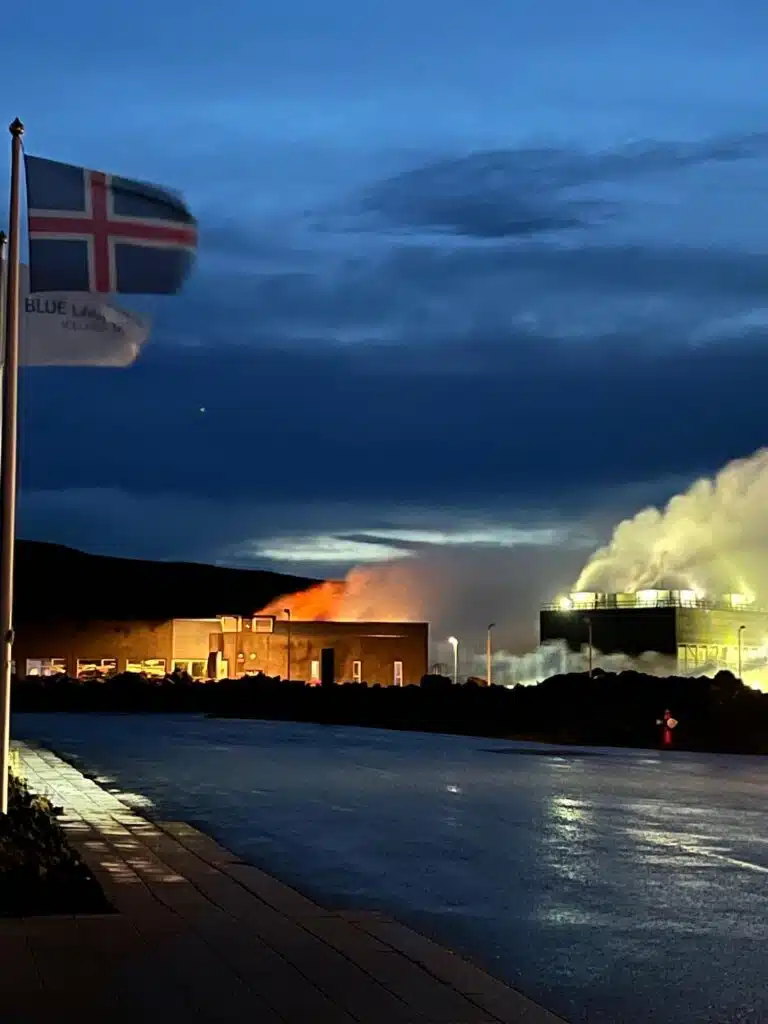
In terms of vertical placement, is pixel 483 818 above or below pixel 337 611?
below

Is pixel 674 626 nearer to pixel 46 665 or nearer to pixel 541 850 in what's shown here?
pixel 46 665

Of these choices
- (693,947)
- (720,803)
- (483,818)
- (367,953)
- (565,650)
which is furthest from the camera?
(565,650)

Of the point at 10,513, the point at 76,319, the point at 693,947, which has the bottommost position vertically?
the point at 693,947

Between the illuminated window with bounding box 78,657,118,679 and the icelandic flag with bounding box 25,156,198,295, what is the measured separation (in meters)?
88.9

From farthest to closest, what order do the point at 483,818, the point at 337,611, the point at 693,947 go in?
the point at 337,611 → the point at 483,818 → the point at 693,947

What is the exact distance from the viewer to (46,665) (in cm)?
10012

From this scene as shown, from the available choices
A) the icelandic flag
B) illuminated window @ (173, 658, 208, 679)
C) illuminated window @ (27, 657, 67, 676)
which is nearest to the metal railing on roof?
illuminated window @ (173, 658, 208, 679)

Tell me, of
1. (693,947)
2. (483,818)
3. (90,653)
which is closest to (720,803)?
(483,818)

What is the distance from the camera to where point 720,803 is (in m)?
20.8

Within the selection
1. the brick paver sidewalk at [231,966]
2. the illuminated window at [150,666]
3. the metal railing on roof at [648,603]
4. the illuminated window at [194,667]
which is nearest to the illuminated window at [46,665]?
the illuminated window at [150,666]

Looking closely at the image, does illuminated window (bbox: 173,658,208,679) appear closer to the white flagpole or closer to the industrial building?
the industrial building

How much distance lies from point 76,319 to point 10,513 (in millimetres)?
1679

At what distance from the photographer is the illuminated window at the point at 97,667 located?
329 feet

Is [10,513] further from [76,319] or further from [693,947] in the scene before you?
[693,947]
